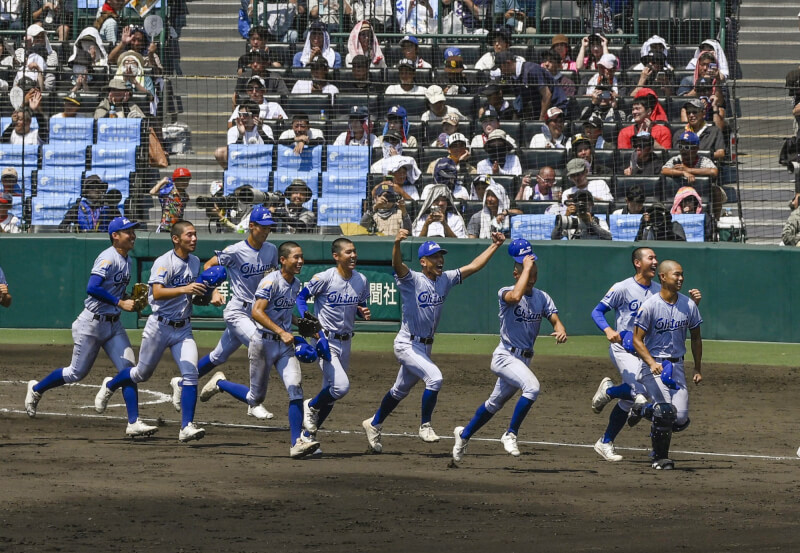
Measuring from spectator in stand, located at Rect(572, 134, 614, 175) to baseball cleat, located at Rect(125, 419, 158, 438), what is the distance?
31.1ft

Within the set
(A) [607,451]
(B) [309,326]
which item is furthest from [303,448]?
(A) [607,451]

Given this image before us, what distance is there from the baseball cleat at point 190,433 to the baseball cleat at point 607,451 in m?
3.44

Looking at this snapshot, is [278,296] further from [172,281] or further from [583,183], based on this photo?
[583,183]

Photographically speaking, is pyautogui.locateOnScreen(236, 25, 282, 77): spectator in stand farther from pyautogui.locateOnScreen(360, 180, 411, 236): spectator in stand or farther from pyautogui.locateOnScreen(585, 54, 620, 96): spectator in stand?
pyautogui.locateOnScreen(585, 54, 620, 96): spectator in stand

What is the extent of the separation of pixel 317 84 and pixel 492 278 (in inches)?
169

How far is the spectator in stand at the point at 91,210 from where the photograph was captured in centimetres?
1931

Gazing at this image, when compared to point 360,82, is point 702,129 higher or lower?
lower

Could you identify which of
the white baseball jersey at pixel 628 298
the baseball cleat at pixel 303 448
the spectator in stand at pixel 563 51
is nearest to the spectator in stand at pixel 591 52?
the spectator in stand at pixel 563 51

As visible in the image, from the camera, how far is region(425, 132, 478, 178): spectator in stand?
19.4 m

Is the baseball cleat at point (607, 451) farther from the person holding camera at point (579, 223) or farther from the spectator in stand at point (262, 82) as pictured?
the spectator in stand at point (262, 82)

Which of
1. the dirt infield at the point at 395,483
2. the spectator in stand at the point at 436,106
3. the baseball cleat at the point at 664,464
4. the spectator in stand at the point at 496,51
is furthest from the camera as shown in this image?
the spectator in stand at the point at 496,51

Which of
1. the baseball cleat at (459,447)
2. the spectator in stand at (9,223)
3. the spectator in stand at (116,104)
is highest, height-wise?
the spectator in stand at (116,104)

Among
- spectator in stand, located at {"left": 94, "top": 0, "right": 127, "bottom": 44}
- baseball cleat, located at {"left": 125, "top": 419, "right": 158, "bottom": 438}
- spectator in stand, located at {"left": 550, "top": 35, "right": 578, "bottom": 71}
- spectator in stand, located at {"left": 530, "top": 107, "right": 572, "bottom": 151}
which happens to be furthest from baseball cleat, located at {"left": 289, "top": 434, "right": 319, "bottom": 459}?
spectator in stand, located at {"left": 94, "top": 0, "right": 127, "bottom": 44}

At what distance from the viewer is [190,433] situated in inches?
442
